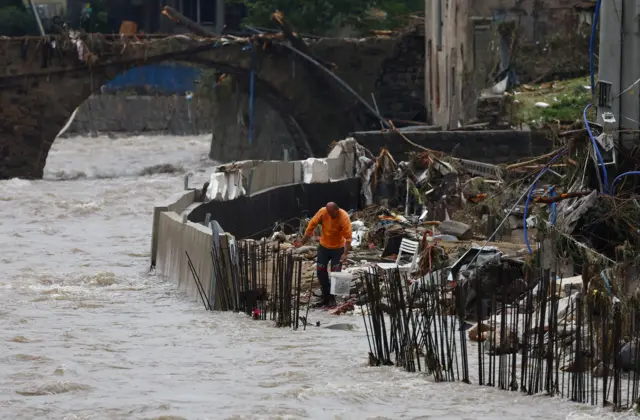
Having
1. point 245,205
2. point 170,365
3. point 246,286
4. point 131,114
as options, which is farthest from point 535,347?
point 131,114

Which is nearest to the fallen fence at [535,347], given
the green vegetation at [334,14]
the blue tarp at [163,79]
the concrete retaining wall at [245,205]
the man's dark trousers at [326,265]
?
the man's dark trousers at [326,265]

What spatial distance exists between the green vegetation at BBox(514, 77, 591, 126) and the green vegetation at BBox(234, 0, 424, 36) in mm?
20476

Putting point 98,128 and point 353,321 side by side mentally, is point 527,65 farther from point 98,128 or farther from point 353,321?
point 98,128

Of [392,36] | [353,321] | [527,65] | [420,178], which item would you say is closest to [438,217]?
[420,178]

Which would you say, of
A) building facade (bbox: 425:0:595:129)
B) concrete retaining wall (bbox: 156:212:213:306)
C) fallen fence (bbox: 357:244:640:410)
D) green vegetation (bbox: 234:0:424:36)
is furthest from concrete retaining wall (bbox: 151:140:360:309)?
green vegetation (bbox: 234:0:424:36)

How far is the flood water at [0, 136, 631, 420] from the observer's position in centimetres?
1278

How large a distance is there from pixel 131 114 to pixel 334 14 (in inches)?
645

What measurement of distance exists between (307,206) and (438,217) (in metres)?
4.01

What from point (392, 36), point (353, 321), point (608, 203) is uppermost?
point (392, 36)

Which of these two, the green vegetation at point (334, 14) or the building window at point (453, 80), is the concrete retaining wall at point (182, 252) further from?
the green vegetation at point (334, 14)

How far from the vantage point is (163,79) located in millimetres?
74562

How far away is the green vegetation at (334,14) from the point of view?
58.1 metres

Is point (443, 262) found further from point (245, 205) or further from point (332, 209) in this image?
point (245, 205)

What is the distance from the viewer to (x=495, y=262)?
17984 millimetres
